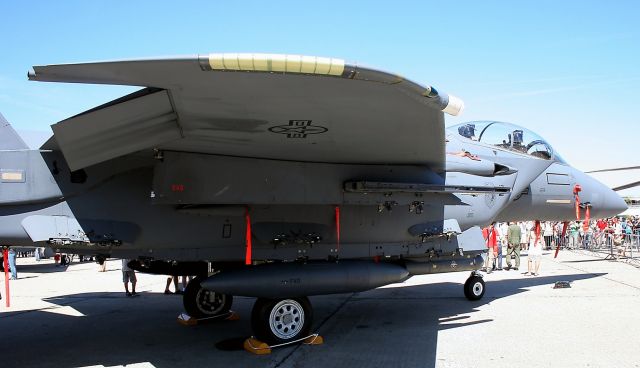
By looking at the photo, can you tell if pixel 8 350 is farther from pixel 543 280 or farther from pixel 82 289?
pixel 543 280

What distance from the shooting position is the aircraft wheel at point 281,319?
7199mm

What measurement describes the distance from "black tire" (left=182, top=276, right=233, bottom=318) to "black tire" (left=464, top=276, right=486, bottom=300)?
514cm

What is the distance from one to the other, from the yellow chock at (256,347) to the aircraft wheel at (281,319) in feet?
0.33

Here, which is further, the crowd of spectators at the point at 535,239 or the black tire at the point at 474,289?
the crowd of spectators at the point at 535,239

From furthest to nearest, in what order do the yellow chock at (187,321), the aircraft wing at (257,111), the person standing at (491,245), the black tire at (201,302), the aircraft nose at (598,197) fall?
the person standing at (491,245) → the aircraft nose at (598,197) → the black tire at (201,302) → the yellow chock at (187,321) → the aircraft wing at (257,111)

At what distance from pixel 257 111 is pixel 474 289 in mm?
7926

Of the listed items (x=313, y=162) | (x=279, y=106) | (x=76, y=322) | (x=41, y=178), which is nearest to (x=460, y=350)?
(x=313, y=162)

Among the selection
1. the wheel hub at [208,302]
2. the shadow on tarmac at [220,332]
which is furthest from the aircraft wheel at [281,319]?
the wheel hub at [208,302]

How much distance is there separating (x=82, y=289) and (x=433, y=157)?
12110 mm

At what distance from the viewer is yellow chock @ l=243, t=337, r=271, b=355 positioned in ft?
22.9

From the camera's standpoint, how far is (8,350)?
738 centimetres

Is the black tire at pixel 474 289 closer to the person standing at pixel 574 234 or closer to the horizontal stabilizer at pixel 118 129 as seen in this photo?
the horizontal stabilizer at pixel 118 129

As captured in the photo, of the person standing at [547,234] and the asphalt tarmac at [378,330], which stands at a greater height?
the person standing at [547,234]

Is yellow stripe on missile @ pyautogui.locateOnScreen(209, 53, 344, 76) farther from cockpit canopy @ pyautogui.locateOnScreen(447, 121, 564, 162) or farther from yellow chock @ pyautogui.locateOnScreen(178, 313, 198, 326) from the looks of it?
cockpit canopy @ pyautogui.locateOnScreen(447, 121, 564, 162)
